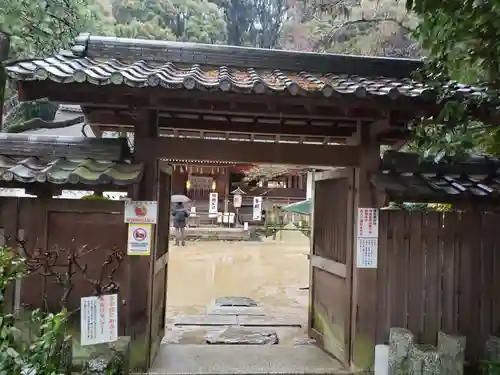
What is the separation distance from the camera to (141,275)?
4.76 metres

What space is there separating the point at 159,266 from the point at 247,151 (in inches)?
74.0

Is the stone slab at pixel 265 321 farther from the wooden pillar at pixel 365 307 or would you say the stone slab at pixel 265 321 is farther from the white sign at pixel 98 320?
the white sign at pixel 98 320

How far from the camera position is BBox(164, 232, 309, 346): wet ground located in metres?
7.49

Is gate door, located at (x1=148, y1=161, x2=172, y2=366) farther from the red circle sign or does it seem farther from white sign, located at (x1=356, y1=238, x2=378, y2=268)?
white sign, located at (x1=356, y1=238, x2=378, y2=268)

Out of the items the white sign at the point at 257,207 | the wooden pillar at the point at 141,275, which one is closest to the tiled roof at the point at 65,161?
the wooden pillar at the point at 141,275

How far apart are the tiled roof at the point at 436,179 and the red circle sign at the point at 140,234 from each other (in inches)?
101

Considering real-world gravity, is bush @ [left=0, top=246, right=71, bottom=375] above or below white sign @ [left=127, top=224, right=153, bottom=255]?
below

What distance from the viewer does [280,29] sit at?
3406 centimetres

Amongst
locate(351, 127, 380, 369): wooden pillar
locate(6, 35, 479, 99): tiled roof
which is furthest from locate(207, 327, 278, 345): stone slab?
locate(6, 35, 479, 99): tiled roof

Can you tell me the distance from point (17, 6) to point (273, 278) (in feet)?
31.8

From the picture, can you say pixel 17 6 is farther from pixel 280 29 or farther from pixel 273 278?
pixel 280 29

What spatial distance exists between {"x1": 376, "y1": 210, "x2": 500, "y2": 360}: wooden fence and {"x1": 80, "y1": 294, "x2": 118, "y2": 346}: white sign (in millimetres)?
2933

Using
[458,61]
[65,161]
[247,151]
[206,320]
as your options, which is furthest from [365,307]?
[206,320]

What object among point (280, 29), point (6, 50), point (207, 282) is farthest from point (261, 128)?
point (280, 29)
